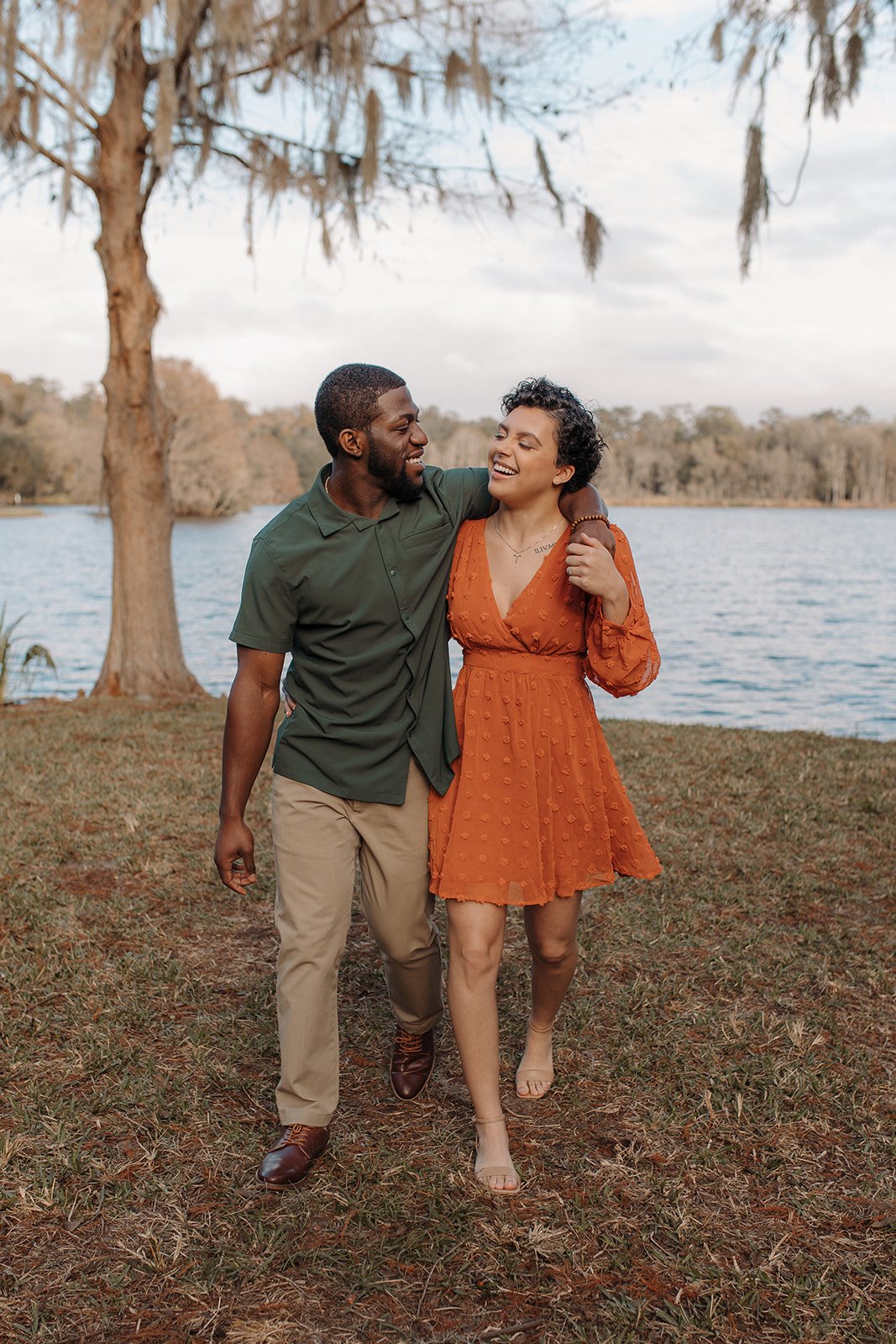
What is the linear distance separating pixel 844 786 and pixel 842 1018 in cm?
298

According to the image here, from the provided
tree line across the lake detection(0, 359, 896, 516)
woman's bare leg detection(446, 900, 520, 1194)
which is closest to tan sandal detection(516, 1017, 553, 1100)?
woman's bare leg detection(446, 900, 520, 1194)

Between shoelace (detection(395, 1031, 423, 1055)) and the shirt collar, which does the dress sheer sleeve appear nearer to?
the shirt collar

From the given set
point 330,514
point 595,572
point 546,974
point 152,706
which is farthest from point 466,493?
point 152,706

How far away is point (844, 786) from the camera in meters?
6.65

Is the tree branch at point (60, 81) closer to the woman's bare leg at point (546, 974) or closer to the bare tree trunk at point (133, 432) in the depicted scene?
the bare tree trunk at point (133, 432)

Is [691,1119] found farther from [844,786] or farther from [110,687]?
[110,687]

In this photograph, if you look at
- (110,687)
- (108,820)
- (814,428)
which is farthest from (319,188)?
(814,428)

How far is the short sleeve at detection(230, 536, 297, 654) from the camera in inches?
112

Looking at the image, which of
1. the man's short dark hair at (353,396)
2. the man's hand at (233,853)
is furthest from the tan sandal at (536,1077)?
the man's short dark hair at (353,396)

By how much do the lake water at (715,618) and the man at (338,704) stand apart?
22.9ft

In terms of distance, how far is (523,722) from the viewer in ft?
9.64

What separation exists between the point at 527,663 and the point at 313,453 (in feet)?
234

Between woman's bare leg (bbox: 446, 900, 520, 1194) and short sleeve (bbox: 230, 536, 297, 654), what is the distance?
818 mm

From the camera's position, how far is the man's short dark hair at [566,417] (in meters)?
2.95
